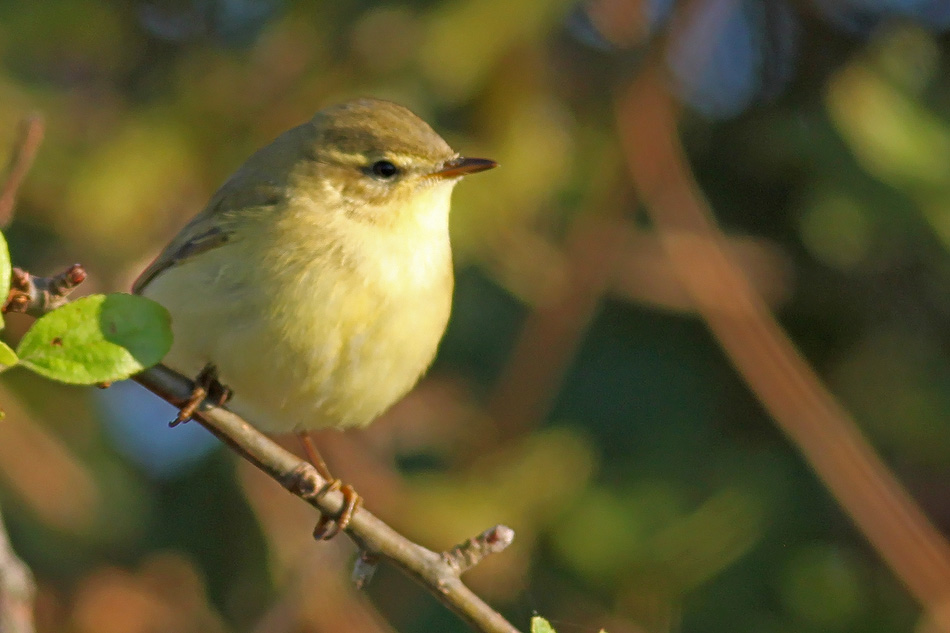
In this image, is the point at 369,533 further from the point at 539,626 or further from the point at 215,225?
the point at 215,225

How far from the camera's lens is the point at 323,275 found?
2697 mm

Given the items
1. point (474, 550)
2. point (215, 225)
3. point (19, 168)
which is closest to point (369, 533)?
point (474, 550)

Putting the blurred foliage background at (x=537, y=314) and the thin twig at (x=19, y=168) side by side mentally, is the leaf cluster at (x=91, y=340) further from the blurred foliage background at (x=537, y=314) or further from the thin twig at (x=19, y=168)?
the blurred foliage background at (x=537, y=314)

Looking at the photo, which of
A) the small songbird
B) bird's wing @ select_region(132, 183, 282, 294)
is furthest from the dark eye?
bird's wing @ select_region(132, 183, 282, 294)

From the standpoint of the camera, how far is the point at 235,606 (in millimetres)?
4277

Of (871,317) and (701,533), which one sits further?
(871,317)

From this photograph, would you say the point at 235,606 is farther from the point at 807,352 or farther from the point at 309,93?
the point at 807,352

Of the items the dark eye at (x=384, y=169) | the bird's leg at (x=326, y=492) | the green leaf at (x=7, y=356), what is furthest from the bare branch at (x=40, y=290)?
the dark eye at (x=384, y=169)

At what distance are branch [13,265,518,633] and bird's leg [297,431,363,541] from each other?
7 cm

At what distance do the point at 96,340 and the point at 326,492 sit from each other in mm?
919

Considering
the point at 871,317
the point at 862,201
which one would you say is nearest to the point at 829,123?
the point at 862,201

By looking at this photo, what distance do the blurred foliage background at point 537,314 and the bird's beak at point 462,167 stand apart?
31.0 inches

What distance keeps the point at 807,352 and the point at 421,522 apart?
5.24ft

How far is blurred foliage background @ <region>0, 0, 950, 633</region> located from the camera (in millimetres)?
3568
